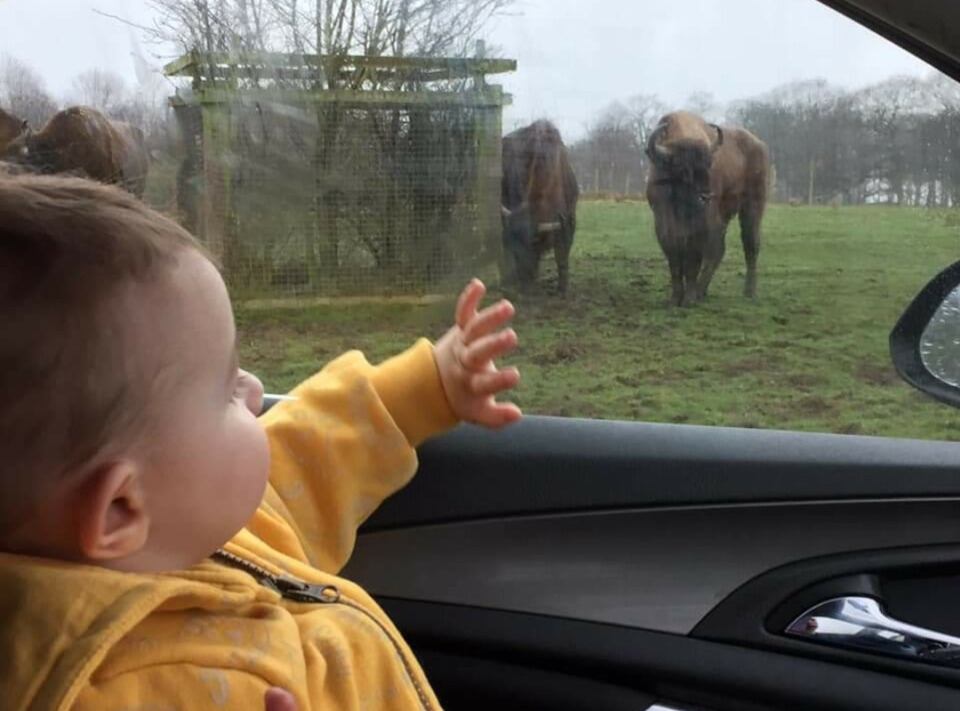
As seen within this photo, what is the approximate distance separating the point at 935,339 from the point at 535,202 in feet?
2.04

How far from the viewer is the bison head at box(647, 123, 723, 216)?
1.92 meters

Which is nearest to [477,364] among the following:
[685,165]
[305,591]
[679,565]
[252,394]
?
[252,394]

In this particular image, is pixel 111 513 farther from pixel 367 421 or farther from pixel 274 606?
pixel 367 421

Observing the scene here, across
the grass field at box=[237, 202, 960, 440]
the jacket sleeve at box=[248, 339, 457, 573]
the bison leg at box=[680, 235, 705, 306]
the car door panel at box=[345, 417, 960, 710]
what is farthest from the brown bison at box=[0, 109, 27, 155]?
the bison leg at box=[680, 235, 705, 306]

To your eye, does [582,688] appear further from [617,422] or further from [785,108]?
[785,108]

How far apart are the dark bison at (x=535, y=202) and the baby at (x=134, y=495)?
0.80 m

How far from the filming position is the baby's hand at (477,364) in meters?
1.51

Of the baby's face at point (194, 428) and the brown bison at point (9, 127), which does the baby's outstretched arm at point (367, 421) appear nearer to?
the baby's face at point (194, 428)

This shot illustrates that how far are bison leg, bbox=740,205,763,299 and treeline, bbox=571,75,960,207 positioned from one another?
44 mm

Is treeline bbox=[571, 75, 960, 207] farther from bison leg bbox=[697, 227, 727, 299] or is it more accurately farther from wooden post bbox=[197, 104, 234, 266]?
wooden post bbox=[197, 104, 234, 266]

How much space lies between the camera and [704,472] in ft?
6.03

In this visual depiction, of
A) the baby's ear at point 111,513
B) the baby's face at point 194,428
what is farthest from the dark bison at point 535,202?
the baby's ear at point 111,513

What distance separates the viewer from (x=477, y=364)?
153 centimetres

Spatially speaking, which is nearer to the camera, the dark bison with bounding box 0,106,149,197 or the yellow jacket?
the yellow jacket
